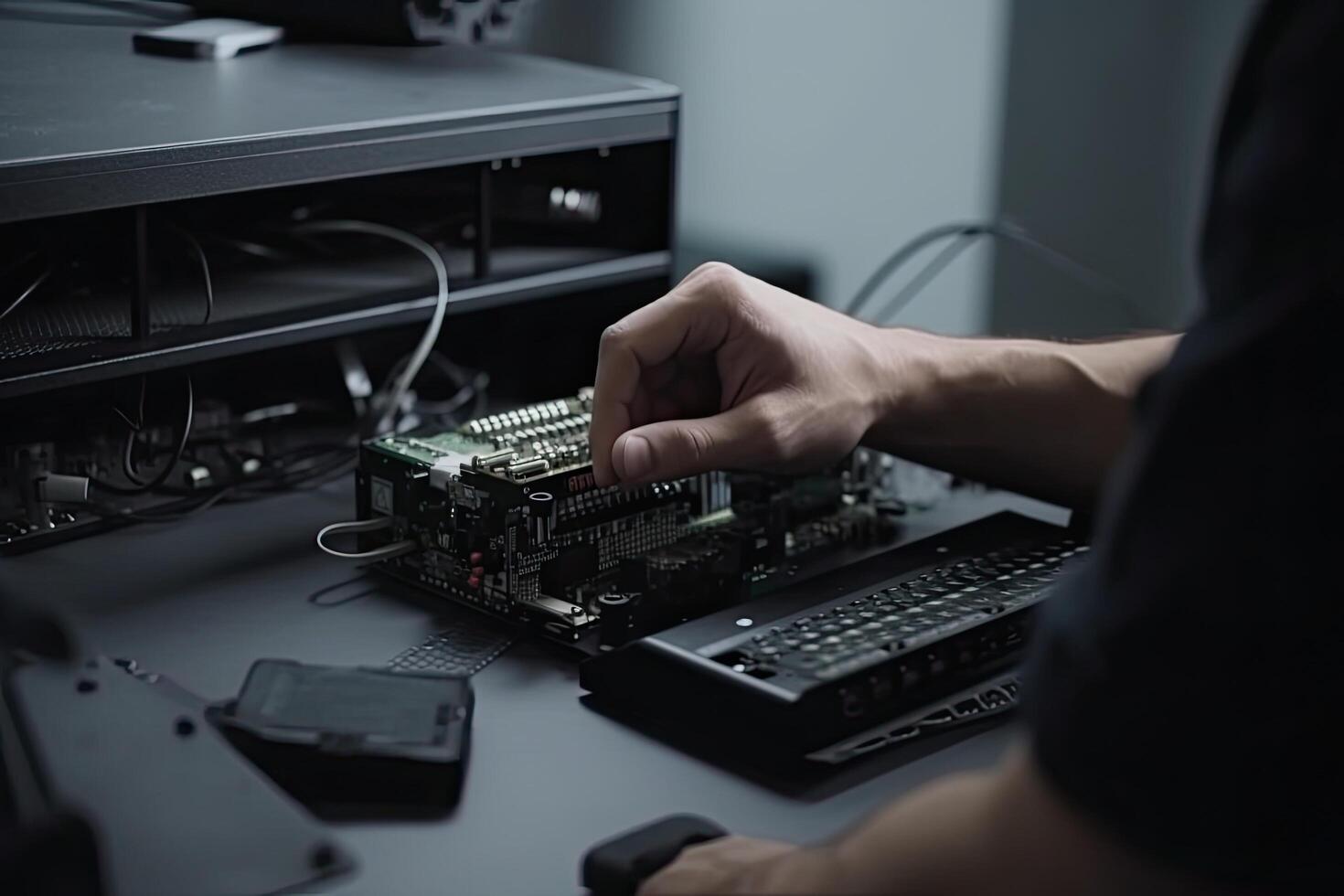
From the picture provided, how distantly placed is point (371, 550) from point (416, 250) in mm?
366

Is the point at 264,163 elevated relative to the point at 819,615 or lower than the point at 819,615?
elevated

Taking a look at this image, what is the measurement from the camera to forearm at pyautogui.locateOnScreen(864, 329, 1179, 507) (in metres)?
1.17

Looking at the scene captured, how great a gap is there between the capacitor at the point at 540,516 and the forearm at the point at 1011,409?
0.28 m

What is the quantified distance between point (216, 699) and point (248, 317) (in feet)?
1.27

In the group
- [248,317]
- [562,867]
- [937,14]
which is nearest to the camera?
[562,867]

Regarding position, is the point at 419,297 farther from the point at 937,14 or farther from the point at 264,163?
the point at 937,14

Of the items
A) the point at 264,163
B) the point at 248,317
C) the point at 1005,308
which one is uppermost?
the point at 264,163

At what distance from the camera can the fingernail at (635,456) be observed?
102 centimetres

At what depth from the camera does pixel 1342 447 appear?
0.49 meters

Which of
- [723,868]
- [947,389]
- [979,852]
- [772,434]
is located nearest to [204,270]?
[772,434]

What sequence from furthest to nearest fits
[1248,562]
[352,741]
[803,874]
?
[352,741], [803,874], [1248,562]

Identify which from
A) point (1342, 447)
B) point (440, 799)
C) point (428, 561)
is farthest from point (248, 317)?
point (1342, 447)

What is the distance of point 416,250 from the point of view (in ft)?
4.58

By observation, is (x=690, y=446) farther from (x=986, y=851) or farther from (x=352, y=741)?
(x=986, y=851)
